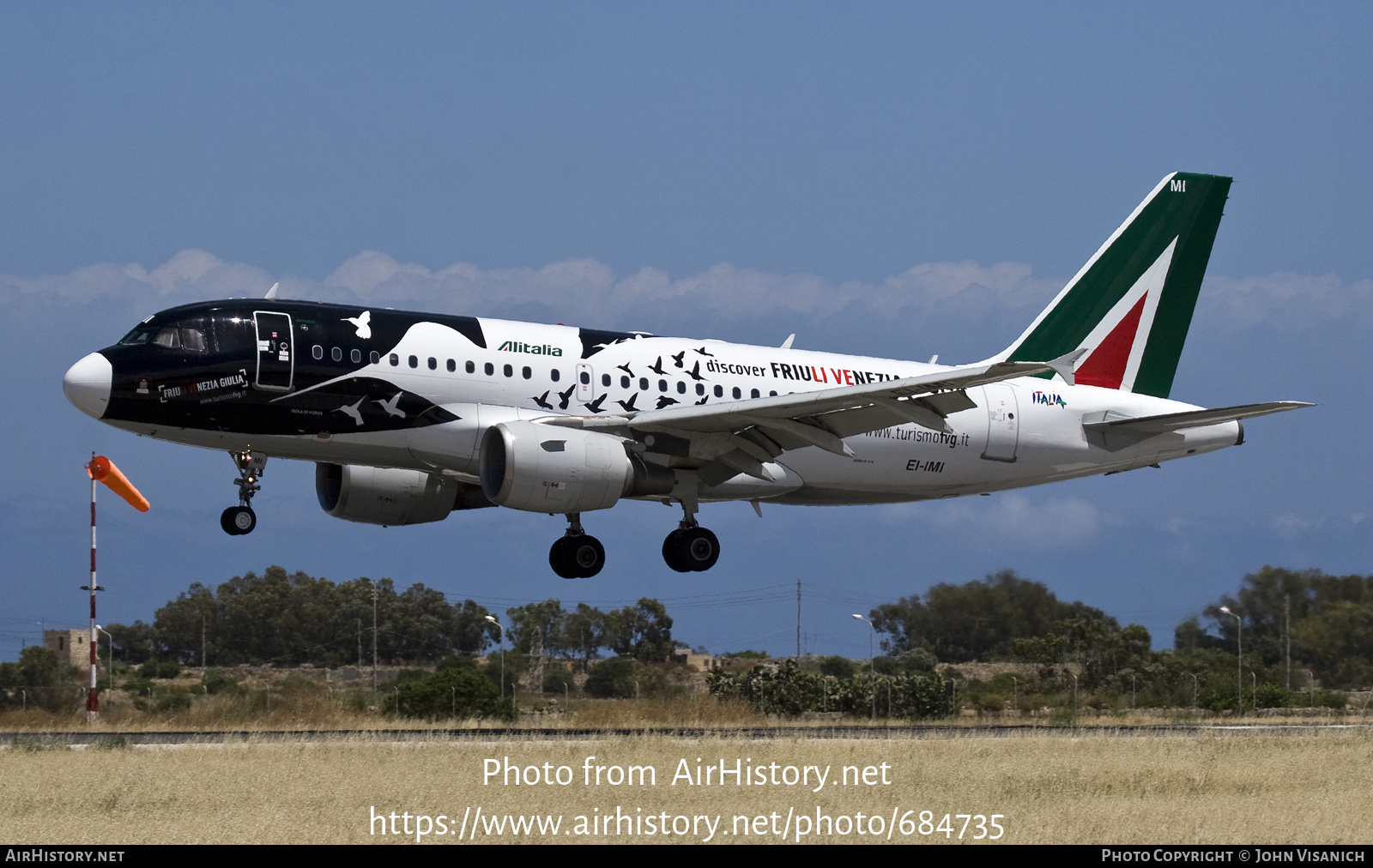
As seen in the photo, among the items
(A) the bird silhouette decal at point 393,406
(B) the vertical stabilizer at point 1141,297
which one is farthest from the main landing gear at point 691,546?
(B) the vertical stabilizer at point 1141,297

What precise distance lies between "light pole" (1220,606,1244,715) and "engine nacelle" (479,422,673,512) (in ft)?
108

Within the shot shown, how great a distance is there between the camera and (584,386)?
32562mm

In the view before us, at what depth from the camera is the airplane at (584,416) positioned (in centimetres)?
2997

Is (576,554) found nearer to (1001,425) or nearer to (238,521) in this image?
(238,521)

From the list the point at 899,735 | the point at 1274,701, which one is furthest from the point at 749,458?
the point at 1274,701

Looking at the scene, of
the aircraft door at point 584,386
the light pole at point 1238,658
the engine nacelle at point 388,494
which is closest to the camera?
the aircraft door at point 584,386

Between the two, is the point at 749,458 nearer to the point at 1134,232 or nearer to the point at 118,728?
the point at 1134,232

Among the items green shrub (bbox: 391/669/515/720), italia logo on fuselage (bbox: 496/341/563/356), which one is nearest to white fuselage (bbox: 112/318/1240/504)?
italia logo on fuselage (bbox: 496/341/563/356)

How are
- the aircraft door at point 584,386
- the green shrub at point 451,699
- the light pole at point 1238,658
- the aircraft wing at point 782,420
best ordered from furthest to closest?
the light pole at point 1238,658
the green shrub at point 451,699
the aircraft door at point 584,386
the aircraft wing at point 782,420

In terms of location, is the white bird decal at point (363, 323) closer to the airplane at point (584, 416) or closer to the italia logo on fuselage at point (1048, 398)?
the airplane at point (584, 416)

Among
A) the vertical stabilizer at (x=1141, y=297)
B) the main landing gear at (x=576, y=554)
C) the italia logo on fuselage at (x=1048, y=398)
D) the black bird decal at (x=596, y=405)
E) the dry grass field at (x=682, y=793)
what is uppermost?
the vertical stabilizer at (x=1141, y=297)

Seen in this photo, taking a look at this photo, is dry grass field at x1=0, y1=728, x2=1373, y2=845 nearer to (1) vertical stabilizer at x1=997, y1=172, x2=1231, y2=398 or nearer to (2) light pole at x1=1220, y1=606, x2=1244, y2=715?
(1) vertical stabilizer at x1=997, y1=172, x2=1231, y2=398

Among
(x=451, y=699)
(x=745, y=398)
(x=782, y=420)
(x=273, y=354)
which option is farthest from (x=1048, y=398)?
(x=451, y=699)

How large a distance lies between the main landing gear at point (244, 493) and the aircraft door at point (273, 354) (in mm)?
2327
